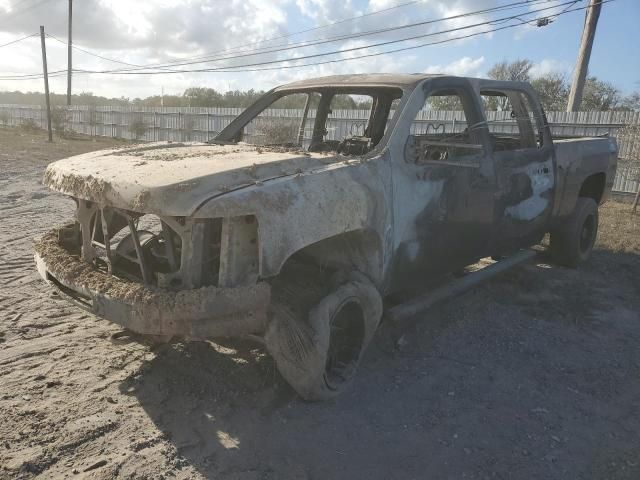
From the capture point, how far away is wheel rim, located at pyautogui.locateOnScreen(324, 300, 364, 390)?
3.30 metres

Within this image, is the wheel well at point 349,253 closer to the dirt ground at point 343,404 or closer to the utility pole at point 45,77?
the dirt ground at point 343,404

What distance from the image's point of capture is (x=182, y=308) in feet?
8.26

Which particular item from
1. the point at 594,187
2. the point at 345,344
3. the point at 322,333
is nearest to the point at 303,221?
the point at 322,333

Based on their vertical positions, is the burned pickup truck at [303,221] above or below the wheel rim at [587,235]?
above

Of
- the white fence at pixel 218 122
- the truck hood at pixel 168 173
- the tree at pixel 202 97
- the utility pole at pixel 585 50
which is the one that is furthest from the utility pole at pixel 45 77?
the truck hood at pixel 168 173

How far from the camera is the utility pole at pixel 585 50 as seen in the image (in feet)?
43.2

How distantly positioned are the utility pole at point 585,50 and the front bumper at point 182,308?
1362 centimetres

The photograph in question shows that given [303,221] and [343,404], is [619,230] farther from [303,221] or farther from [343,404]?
[303,221]

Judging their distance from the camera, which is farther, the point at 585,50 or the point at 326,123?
the point at 585,50

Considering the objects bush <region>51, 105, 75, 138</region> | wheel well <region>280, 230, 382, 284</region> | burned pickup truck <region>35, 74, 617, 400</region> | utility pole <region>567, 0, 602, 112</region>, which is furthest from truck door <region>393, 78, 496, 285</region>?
bush <region>51, 105, 75, 138</region>

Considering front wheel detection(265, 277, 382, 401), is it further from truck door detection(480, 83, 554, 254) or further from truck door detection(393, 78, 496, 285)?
truck door detection(480, 83, 554, 254)

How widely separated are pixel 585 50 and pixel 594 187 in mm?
8812

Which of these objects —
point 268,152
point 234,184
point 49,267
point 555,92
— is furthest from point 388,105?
point 555,92

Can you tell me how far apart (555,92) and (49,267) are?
2994 cm
